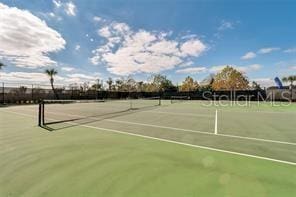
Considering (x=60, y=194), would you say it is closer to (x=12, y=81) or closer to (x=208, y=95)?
(x=12, y=81)

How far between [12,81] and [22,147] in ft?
84.8

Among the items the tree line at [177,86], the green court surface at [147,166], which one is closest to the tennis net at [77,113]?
the green court surface at [147,166]

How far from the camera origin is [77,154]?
4.32m

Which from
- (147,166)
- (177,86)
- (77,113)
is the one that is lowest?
(147,166)

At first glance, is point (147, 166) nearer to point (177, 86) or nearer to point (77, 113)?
point (77, 113)

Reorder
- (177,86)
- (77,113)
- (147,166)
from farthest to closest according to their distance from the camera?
(177,86)
(77,113)
(147,166)

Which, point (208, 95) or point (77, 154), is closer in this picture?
point (77, 154)

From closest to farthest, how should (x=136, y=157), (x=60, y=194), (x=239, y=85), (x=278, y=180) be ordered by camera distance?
1. (x=60, y=194)
2. (x=278, y=180)
3. (x=136, y=157)
4. (x=239, y=85)

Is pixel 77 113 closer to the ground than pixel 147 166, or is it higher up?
higher up

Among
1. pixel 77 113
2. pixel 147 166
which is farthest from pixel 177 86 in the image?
pixel 147 166

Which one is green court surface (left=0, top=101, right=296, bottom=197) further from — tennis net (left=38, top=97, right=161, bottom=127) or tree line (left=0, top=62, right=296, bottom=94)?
tree line (left=0, top=62, right=296, bottom=94)

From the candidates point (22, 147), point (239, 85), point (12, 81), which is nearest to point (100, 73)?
point (12, 81)

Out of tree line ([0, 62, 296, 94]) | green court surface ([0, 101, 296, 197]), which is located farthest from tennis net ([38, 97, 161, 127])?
tree line ([0, 62, 296, 94])

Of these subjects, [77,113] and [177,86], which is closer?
Answer: [77,113]
